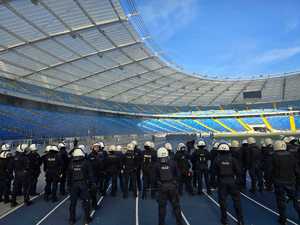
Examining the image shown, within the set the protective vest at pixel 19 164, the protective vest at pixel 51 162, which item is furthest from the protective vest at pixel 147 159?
the protective vest at pixel 19 164

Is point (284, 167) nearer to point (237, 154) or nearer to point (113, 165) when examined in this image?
point (237, 154)

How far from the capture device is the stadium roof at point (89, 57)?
1819cm

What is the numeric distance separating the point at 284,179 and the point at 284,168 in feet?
0.94

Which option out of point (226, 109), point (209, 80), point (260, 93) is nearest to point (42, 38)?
point (209, 80)

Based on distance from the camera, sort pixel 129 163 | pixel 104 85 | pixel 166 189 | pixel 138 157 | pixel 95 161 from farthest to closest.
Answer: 1. pixel 104 85
2. pixel 138 157
3. pixel 129 163
4. pixel 95 161
5. pixel 166 189

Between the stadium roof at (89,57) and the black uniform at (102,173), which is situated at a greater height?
the stadium roof at (89,57)

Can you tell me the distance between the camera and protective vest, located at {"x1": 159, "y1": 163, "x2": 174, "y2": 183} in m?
6.73

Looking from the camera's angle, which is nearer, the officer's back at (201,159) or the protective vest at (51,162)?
the protective vest at (51,162)

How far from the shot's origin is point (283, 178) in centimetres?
686

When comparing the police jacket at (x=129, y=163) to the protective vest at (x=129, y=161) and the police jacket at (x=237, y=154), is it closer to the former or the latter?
the protective vest at (x=129, y=161)

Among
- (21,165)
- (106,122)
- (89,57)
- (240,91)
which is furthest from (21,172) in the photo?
(240,91)

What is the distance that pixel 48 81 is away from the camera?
32.1 m

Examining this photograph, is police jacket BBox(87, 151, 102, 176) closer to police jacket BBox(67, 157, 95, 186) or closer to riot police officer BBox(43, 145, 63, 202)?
riot police officer BBox(43, 145, 63, 202)

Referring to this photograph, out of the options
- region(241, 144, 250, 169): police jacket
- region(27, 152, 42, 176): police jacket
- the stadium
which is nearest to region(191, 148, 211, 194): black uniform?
the stadium
